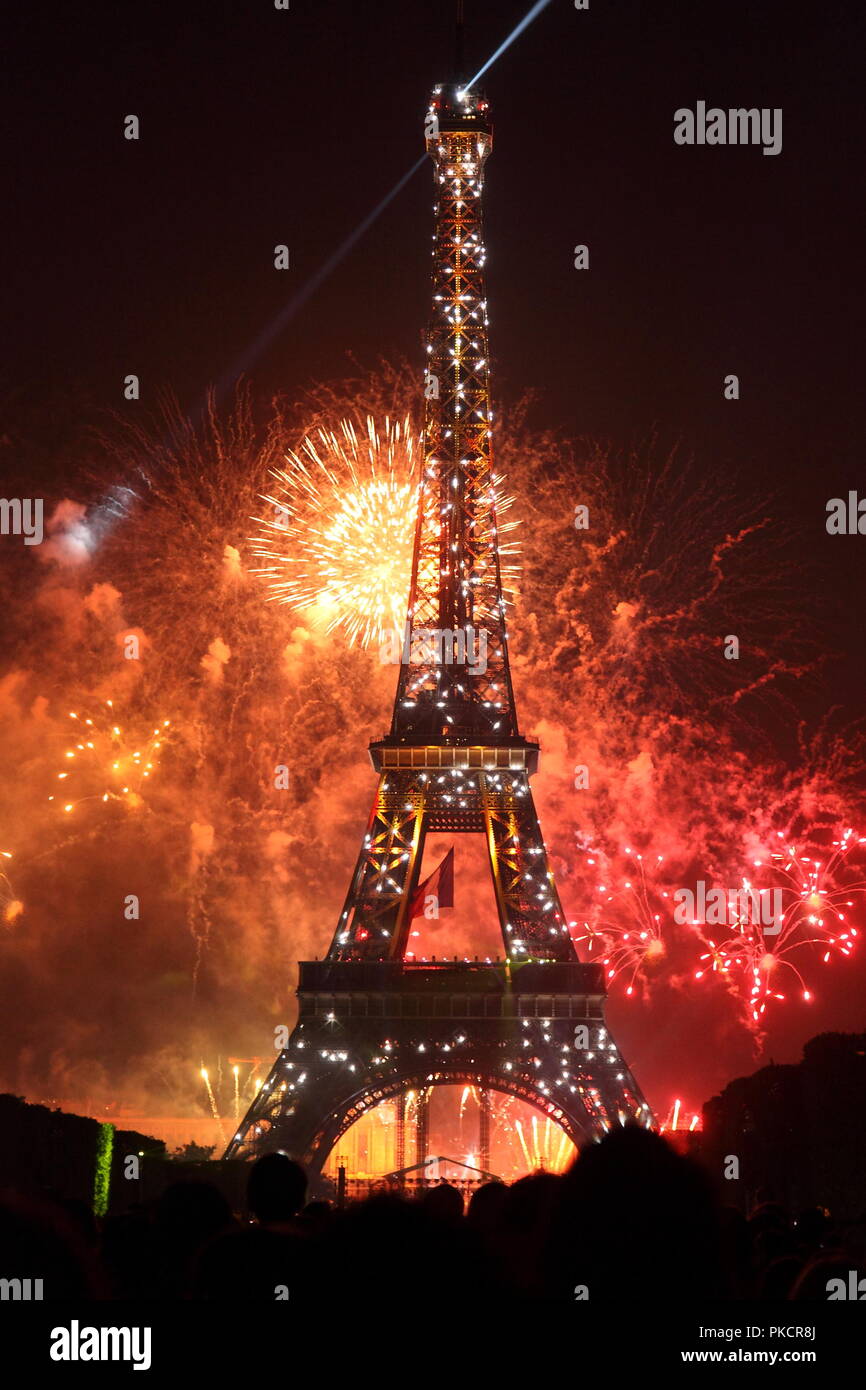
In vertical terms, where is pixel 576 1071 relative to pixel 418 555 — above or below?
below

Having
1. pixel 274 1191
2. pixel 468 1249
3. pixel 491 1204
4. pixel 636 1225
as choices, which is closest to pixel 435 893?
pixel 491 1204

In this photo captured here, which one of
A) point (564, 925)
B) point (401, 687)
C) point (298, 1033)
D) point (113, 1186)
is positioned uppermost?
point (401, 687)

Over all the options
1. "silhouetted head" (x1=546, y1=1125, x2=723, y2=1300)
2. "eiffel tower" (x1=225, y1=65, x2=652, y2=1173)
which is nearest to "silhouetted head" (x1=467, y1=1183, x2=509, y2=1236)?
"silhouetted head" (x1=546, y1=1125, x2=723, y2=1300)

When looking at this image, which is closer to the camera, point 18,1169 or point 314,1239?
point 314,1239

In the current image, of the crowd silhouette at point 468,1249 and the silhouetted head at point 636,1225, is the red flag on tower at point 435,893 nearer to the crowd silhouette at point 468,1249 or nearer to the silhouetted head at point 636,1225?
the crowd silhouette at point 468,1249

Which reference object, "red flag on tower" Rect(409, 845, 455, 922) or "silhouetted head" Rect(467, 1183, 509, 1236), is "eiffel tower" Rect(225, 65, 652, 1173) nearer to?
"red flag on tower" Rect(409, 845, 455, 922)
